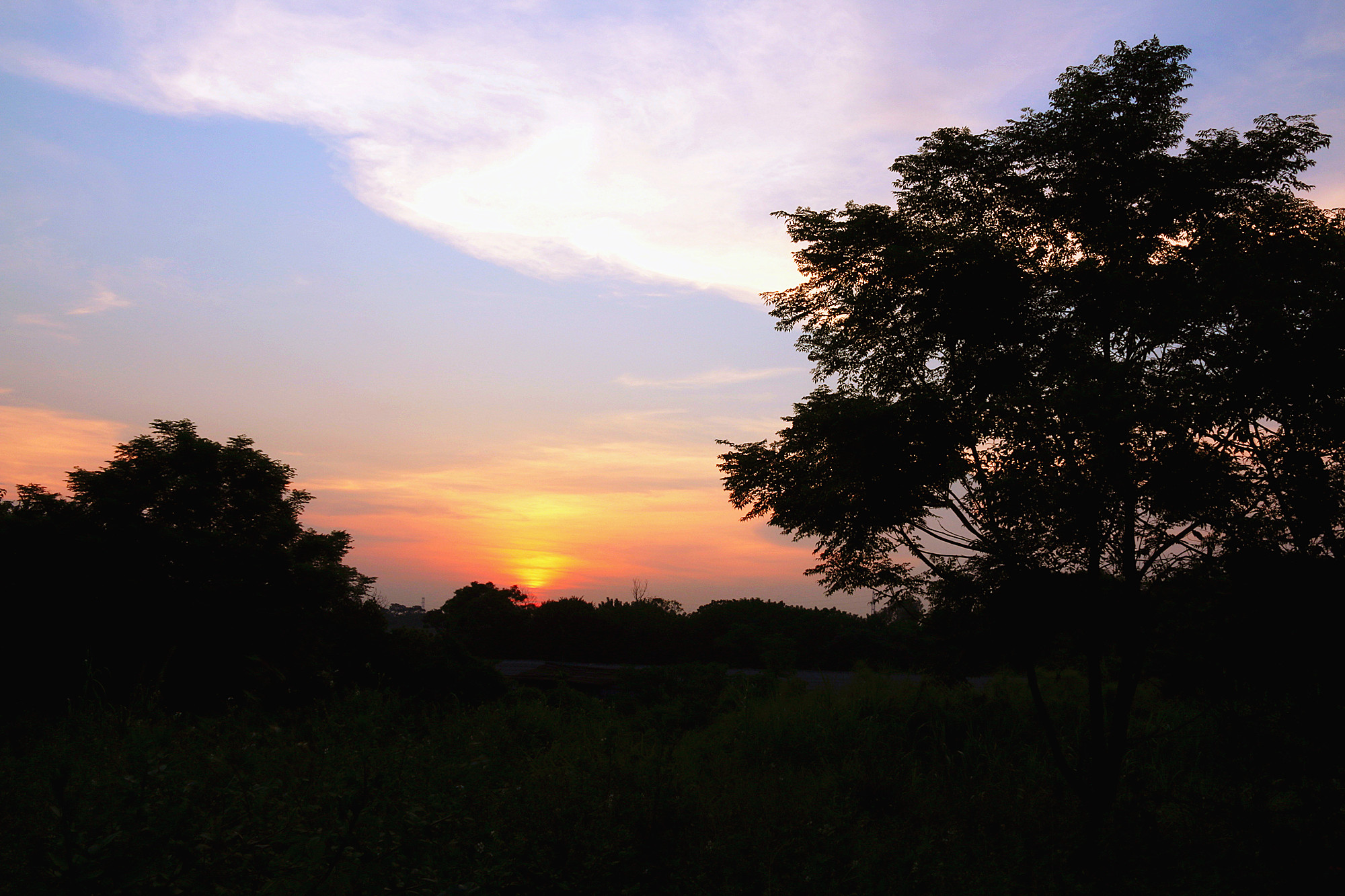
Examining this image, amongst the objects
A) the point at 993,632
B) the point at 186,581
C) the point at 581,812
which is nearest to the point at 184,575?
the point at 186,581

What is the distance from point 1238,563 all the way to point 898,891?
5185 millimetres

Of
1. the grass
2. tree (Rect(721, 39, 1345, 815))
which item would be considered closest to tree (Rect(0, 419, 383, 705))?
the grass

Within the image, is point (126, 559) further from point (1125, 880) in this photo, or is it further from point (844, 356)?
point (1125, 880)

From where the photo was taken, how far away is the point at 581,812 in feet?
22.4

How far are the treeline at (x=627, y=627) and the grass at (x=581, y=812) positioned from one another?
78.4 feet

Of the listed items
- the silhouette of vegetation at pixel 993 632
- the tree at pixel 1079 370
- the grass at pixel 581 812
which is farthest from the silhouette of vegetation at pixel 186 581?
the tree at pixel 1079 370

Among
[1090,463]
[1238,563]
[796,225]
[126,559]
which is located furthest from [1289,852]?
[126,559]

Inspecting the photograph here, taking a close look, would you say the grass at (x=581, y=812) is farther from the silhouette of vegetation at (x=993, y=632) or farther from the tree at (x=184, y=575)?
the tree at (x=184, y=575)

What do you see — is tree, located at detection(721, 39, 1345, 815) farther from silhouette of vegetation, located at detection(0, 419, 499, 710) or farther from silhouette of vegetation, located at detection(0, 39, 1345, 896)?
silhouette of vegetation, located at detection(0, 419, 499, 710)

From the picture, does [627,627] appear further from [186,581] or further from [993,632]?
→ [993,632]

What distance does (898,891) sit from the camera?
639 cm

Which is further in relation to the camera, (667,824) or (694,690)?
(694,690)

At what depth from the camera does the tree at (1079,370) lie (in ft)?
26.7

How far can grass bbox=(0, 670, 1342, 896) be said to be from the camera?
4293mm
